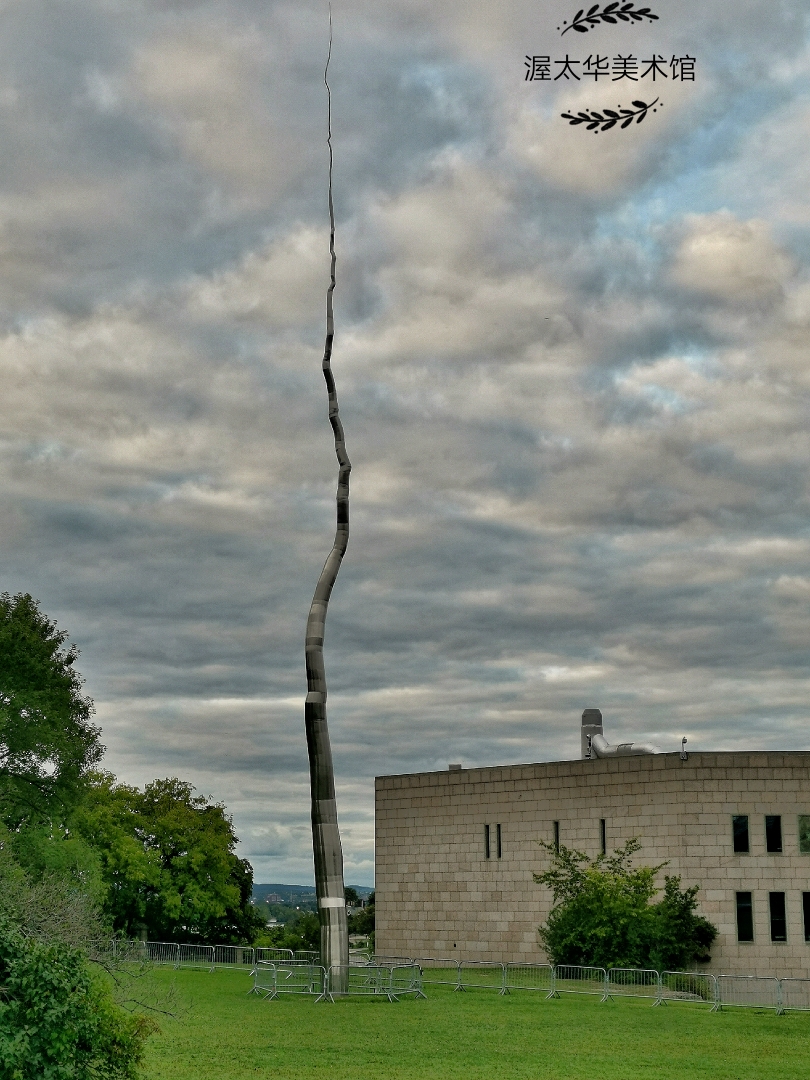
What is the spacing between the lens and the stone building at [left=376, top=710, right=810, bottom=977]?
56.3 m

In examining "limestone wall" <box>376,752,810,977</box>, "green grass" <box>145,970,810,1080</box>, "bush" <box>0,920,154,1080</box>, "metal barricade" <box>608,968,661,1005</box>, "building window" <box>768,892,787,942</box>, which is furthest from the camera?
"limestone wall" <box>376,752,810,977</box>

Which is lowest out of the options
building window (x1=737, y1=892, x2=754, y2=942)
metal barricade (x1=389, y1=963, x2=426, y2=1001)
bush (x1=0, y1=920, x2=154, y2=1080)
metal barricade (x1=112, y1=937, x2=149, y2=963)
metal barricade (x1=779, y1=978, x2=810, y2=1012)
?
metal barricade (x1=779, y1=978, x2=810, y2=1012)

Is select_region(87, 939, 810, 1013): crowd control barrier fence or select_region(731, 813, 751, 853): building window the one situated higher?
select_region(731, 813, 751, 853): building window

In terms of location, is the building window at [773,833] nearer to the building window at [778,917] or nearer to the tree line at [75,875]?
the building window at [778,917]

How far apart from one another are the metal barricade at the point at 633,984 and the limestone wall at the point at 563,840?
32.6 feet

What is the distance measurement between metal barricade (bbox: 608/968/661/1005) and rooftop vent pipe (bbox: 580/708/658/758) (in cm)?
1733

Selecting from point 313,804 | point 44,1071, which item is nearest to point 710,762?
point 313,804

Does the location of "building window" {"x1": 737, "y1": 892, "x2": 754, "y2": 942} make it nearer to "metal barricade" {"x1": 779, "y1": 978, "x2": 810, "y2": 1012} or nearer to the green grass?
"metal barricade" {"x1": 779, "y1": 978, "x2": 810, "y2": 1012}

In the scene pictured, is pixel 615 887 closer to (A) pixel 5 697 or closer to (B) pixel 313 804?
(B) pixel 313 804

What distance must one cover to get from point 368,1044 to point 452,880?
1570 inches

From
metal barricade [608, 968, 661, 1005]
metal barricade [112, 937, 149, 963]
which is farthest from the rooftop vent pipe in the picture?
metal barricade [112, 937, 149, 963]

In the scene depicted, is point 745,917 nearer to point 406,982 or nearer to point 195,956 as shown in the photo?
point 406,982

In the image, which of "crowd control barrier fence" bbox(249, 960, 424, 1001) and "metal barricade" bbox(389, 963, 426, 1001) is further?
"metal barricade" bbox(389, 963, 426, 1001)

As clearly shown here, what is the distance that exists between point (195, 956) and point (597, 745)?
24149 millimetres
